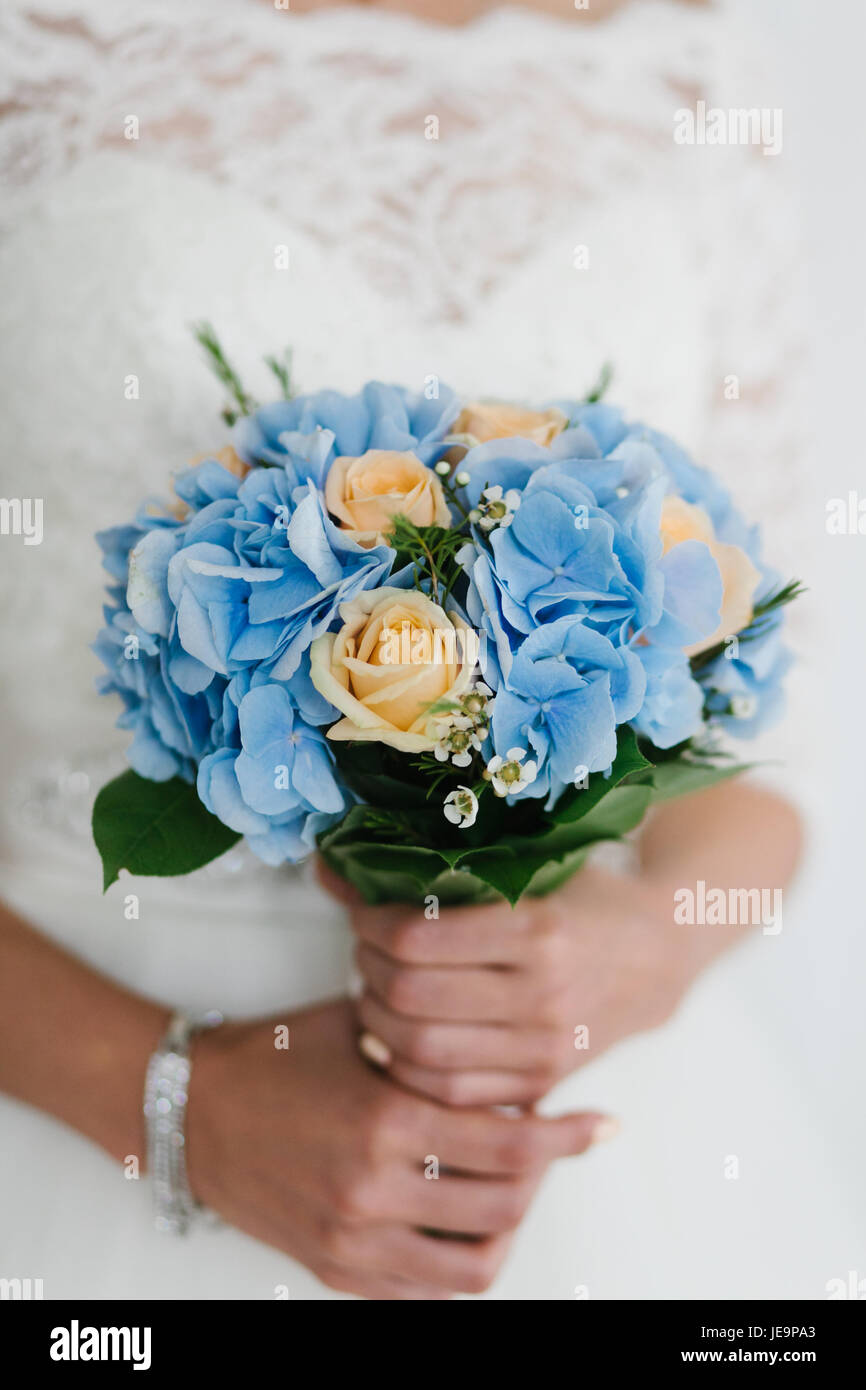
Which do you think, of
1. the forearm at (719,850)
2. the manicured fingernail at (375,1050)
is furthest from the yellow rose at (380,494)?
the forearm at (719,850)

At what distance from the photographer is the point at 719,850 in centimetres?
94

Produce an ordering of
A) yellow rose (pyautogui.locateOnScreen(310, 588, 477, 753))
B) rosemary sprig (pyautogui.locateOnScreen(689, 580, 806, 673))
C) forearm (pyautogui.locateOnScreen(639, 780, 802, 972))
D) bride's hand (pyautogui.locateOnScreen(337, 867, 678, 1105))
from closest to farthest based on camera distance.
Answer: yellow rose (pyautogui.locateOnScreen(310, 588, 477, 753)) < rosemary sprig (pyautogui.locateOnScreen(689, 580, 806, 673)) < bride's hand (pyautogui.locateOnScreen(337, 867, 678, 1105)) < forearm (pyautogui.locateOnScreen(639, 780, 802, 972))

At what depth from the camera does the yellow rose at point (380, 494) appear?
46 centimetres

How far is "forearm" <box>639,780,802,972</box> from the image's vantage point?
2.94 feet

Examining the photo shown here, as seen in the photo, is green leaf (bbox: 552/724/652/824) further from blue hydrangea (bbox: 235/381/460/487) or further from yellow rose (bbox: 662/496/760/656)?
blue hydrangea (bbox: 235/381/460/487)

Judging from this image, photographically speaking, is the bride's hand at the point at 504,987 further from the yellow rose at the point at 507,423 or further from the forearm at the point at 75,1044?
the yellow rose at the point at 507,423

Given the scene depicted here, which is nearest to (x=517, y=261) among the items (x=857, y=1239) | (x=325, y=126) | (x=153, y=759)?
(x=325, y=126)

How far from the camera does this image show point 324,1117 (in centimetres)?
70

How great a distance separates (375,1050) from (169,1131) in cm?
19

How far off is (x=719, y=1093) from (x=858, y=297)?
3.68 feet

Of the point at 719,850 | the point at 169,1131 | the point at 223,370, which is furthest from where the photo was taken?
the point at 719,850

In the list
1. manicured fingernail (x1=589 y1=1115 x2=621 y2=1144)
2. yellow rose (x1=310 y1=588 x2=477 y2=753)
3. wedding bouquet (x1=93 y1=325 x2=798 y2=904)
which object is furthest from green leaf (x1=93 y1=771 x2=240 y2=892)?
manicured fingernail (x1=589 y1=1115 x2=621 y2=1144)

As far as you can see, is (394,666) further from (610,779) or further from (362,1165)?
(362,1165)

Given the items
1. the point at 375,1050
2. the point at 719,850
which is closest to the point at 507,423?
the point at 375,1050
